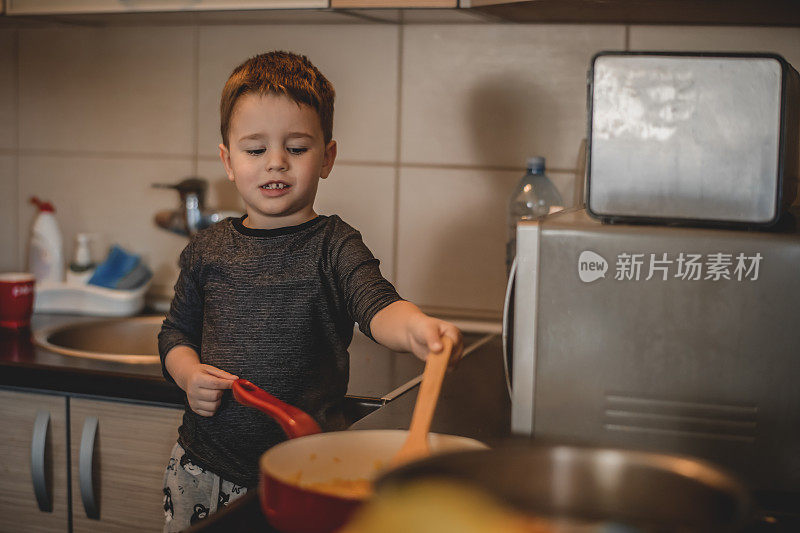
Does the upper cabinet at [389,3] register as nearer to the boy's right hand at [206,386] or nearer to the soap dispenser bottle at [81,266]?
the boy's right hand at [206,386]

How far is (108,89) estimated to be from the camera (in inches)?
75.5

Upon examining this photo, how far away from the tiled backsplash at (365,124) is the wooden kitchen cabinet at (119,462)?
0.55 meters

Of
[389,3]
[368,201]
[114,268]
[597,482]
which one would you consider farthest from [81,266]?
[597,482]

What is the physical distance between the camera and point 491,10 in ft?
4.68

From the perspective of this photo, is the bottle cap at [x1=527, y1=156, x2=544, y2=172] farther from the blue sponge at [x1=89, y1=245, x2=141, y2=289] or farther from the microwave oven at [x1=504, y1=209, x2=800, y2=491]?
the blue sponge at [x1=89, y1=245, x2=141, y2=289]

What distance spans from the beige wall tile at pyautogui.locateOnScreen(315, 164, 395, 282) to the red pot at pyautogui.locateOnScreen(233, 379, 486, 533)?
953 mm

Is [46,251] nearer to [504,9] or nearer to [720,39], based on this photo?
[504,9]

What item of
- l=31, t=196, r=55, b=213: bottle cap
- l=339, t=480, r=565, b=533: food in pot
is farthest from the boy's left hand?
l=31, t=196, r=55, b=213: bottle cap

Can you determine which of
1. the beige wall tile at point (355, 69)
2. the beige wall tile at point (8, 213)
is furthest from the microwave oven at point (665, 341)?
the beige wall tile at point (8, 213)

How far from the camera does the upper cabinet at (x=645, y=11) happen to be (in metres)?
1.32

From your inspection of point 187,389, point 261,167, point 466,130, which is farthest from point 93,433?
point 466,130

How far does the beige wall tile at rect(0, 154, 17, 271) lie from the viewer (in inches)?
79.3

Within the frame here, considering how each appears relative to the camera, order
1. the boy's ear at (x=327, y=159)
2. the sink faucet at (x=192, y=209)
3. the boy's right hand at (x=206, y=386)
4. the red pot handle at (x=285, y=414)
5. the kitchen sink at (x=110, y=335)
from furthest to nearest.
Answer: the sink faucet at (x=192, y=209), the kitchen sink at (x=110, y=335), the boy's ear at (x=327, y=159), the boy's right hand at (x=206, y=386), the red pot handle at (x=285, y=414)

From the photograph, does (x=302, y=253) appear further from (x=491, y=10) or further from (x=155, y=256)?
(x=155, y=256)
